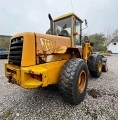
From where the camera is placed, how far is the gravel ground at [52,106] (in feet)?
9.94

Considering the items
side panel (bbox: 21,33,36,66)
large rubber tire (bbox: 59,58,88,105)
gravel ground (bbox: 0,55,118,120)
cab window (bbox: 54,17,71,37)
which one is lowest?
gravel ground (bbox: 0,55,118,120)

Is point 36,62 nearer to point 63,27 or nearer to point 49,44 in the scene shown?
point 49,44

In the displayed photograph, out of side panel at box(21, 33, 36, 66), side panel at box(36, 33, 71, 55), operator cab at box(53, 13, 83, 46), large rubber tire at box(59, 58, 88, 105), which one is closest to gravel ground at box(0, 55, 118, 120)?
large rubber tire at box(59, 58, 88, 105)

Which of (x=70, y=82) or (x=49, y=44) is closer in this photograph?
(x=70, y=82)

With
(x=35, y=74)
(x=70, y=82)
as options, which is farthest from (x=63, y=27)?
(x=35, y=74)

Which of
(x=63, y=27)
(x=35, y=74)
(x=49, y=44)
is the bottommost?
(x=35, y=74)

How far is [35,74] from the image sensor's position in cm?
279

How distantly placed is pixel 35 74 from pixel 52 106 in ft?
3.53

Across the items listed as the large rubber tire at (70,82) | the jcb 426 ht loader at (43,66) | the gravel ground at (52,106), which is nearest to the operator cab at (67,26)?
the jcb 426 ht loader at (43,66)

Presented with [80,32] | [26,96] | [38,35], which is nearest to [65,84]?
[38,35]

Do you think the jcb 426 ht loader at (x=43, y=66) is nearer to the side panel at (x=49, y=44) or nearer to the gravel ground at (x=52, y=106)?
the side panel at (x=49, y=44)

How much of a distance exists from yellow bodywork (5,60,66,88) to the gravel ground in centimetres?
71

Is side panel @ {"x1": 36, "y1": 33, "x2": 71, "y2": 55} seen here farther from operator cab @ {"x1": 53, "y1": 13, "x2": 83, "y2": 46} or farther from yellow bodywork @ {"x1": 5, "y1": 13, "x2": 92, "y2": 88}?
operator cab @ {"x1": 53, "y1": 13, "x2": 83, "y2": 46}

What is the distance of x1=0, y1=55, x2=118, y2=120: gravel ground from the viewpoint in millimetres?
3029
